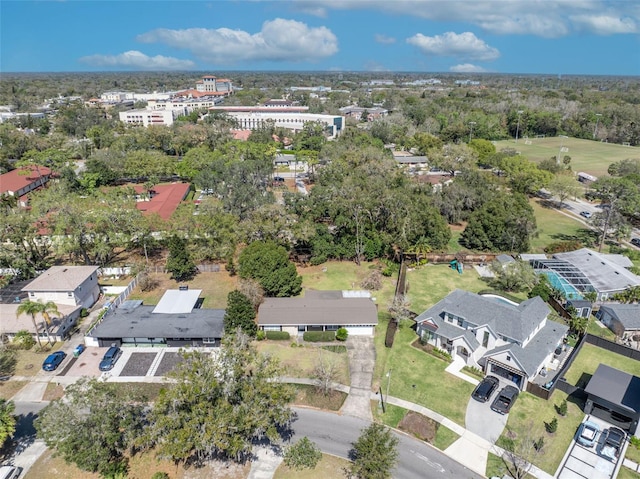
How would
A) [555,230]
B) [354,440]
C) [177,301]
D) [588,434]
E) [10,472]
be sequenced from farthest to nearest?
[555,230], [177,301], [354,440], [588,434], [10,472]

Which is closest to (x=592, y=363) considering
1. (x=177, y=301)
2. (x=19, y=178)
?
(x=177, y=301)

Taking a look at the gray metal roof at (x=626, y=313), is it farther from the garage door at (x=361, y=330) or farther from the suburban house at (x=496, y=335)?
the garage door at (x=361, y=330)

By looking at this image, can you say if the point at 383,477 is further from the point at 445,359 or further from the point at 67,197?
the point at 67,197

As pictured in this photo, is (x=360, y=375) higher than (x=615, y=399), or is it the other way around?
(x=615, y=399)

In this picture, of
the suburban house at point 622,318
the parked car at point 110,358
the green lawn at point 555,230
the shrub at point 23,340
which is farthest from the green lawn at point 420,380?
the green lawn at point 555,230

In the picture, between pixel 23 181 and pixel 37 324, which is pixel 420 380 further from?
pixel 23 181

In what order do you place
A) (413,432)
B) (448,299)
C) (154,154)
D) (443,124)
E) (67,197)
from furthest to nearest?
(443,124) → (154,154) → (67,197) → (448,299) → (413,432)

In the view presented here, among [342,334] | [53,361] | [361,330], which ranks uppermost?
[342,334]

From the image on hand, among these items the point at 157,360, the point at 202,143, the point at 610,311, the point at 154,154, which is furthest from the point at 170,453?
the point at 202,143
